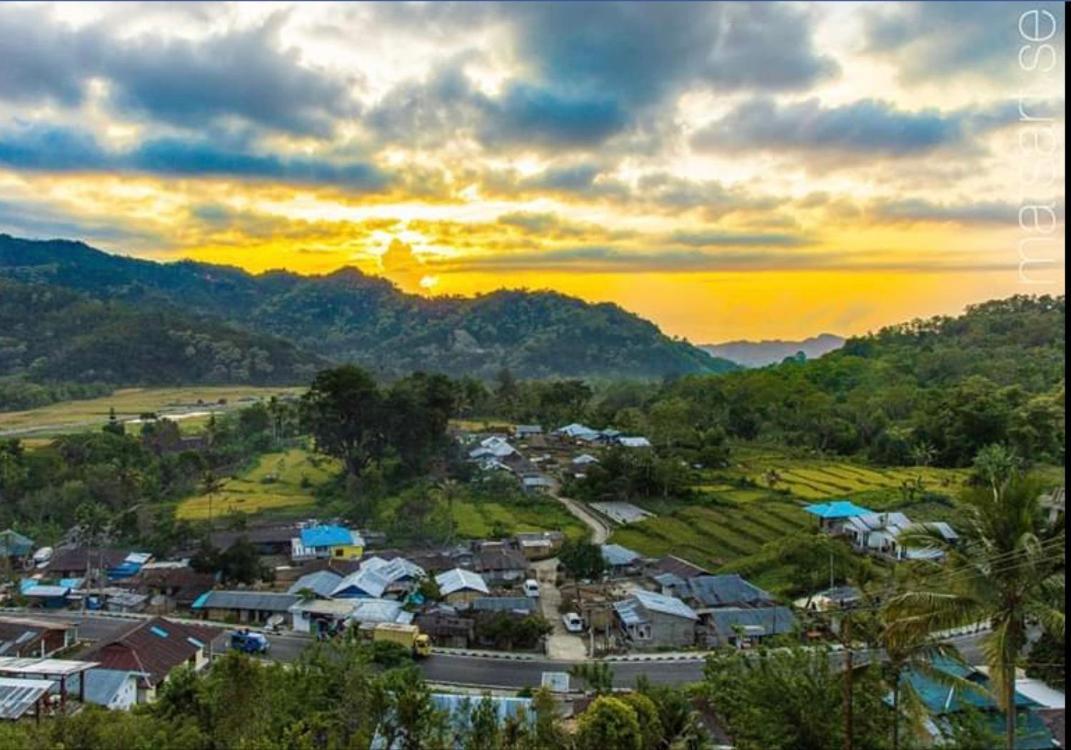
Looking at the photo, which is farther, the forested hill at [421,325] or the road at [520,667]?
the forested hill at [421,325]

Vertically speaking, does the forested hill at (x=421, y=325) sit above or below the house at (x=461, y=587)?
above

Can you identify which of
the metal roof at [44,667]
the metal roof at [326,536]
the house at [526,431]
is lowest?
the metal roof at [326,536]

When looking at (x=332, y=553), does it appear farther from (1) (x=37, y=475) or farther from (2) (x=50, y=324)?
(2) (x=50, y=324)

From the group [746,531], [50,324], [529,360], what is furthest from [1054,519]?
[529,360]

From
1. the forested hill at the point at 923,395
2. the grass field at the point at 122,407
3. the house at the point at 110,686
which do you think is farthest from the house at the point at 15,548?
the forested hill at the point at 923,395

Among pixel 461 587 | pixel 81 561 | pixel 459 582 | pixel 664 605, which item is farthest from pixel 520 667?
pixel 81 561

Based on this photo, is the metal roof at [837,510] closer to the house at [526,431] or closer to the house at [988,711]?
the house at [988,711]

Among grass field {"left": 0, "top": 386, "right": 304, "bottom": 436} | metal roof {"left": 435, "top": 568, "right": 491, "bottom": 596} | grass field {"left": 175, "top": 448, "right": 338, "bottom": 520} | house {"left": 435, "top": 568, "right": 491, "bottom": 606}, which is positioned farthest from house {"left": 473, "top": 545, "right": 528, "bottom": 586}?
grass field {"left": 0, "top": 386, "right": 304, "bottom": 436}
